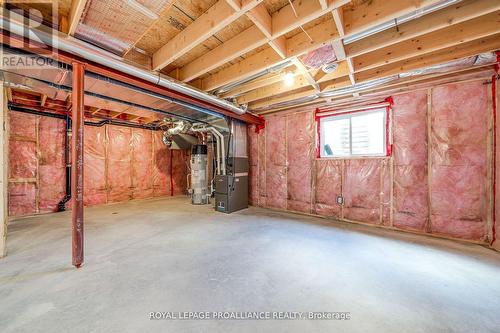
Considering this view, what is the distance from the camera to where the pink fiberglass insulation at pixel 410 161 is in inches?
119

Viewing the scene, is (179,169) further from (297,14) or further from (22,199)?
(297,14)

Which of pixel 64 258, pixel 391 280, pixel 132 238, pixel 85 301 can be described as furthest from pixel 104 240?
pixel 391 280

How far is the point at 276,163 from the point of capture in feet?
15.3

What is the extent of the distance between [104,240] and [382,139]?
15.8 ft

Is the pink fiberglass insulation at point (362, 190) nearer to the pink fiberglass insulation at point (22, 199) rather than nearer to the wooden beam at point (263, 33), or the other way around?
the wooden beam at point (263, 33)

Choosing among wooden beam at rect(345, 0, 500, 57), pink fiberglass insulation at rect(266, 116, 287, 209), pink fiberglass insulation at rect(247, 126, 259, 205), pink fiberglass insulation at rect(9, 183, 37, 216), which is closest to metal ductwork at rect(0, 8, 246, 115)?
wooden beam at rect(345, 0, 500, 57)

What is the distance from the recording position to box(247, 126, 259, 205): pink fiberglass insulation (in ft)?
16.5

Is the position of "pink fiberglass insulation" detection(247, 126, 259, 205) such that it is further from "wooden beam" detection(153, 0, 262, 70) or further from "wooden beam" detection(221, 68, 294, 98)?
"wooden beam" detection(153, 0, 262, 70)

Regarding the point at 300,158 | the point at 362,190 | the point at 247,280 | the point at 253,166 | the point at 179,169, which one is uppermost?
the point at 300,158

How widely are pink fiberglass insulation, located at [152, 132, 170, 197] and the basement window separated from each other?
16.7 ft

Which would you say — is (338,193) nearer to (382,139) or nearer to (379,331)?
(382,139)

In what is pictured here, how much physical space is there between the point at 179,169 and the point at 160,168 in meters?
0.68

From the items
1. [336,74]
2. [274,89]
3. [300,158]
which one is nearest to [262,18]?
[336,74]

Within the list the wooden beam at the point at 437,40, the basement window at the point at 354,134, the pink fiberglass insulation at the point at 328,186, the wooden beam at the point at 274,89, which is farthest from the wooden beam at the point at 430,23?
the pink fiberglass insulation at the point at 328,186
